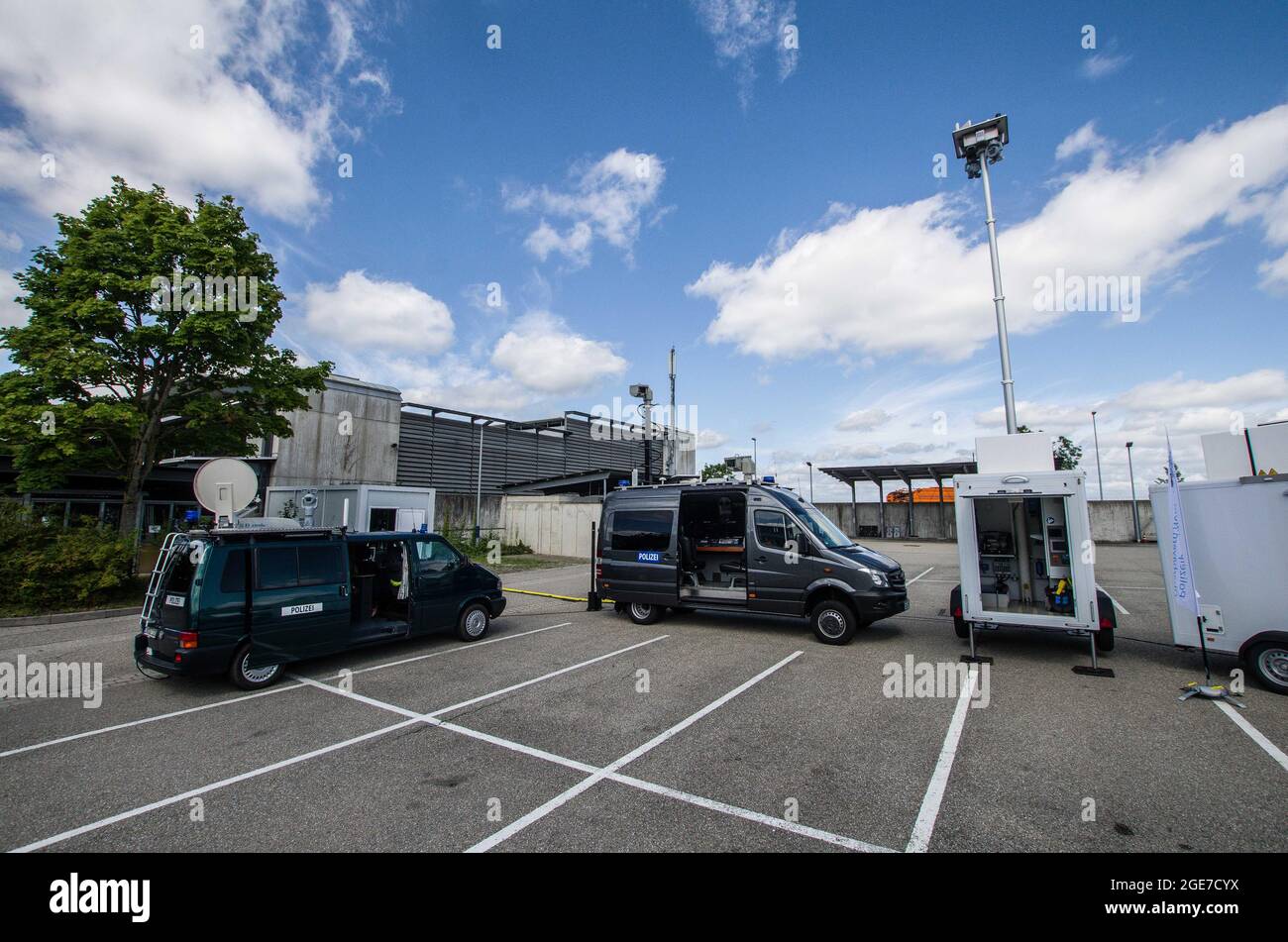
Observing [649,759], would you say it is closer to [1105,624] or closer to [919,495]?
[1105,624]

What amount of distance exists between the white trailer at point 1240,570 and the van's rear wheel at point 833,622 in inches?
153

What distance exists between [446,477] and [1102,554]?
3476 centimetres

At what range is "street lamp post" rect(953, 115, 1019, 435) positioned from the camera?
11852 mm

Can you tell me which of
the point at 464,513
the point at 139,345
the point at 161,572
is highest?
the point at 139,345

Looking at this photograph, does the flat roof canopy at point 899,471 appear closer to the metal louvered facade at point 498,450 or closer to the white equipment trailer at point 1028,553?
the metal louvered facade at point 498,450

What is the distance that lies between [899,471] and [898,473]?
0.48m

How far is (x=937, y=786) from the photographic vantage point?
4.14 metres

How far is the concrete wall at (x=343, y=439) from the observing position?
83.4 ft

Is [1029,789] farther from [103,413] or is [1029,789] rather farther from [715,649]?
[103,413]

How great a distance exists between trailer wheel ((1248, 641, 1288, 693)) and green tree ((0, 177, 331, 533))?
17944mm

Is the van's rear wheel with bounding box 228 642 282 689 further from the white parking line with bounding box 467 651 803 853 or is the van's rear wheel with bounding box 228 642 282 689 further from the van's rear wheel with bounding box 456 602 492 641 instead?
the white parking line with bounding box 467 651 803 853

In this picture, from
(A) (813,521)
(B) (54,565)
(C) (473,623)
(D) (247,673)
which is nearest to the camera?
(D) (247,673)
